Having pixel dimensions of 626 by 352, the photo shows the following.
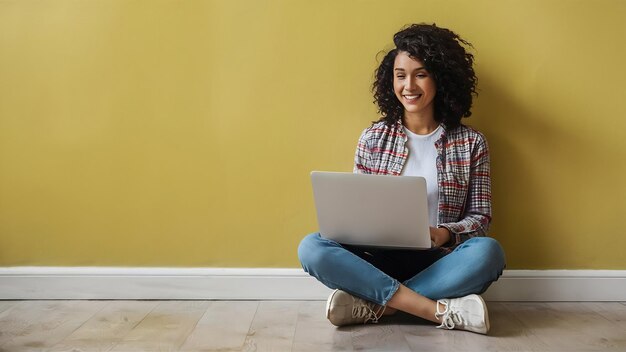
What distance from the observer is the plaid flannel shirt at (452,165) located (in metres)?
2.13

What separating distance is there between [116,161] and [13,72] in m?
0.43

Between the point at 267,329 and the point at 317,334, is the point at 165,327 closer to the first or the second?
the point at 267,329

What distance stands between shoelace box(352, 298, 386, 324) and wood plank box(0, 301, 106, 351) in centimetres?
76

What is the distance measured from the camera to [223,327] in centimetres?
192

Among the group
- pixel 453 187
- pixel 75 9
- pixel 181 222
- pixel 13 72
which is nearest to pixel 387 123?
pixel 453 187

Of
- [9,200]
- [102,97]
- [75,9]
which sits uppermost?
[75,9]

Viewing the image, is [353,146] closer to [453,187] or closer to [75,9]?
[453,187]

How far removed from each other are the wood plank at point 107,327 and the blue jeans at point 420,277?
52 cm

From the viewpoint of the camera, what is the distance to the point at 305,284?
228cm

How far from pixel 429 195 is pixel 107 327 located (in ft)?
3.32

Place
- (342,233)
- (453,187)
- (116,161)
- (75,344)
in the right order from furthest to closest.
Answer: (116,161) < (453,187) < (342,233) < (75,344)

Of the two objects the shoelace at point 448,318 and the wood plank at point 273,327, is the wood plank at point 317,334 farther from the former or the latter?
the shoelace at point 448,318

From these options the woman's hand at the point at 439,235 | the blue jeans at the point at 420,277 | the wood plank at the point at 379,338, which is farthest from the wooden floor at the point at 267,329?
the woman's hand at the point at 439,235

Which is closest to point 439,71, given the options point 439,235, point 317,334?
point 439,235
